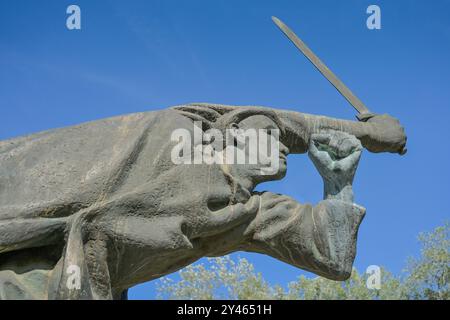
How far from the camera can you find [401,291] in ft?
55.8

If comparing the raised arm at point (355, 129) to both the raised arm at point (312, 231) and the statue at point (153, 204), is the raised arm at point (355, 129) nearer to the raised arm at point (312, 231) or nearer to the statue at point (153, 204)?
the statue at point (153, 204)

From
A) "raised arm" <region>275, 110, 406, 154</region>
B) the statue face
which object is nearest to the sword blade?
"raised arm" <region>275, 110, 406, 154</region>

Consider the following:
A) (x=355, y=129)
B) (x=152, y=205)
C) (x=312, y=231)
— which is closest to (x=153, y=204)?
(x=152, y=205)

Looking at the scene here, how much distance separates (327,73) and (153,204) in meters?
1.84

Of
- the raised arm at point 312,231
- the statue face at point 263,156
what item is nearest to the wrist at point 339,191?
the raised arm at point 312,231

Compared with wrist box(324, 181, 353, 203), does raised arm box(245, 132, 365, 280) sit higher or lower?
lower

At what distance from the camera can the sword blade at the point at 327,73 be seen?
5.68 metres

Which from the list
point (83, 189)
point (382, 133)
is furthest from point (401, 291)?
point (83, 189)

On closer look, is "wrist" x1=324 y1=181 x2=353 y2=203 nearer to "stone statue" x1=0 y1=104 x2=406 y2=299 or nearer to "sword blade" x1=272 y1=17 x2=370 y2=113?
"stone statue" x1=0 y1=104 x2=406 y2=299

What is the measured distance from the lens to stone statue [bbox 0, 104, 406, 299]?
4535 millimetres

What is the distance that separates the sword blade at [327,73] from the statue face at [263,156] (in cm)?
70

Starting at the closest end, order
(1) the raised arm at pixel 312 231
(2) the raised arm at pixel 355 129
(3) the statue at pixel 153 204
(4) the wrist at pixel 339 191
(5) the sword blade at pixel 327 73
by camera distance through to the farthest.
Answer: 1. (3) the statue at pixel 153 204
2. (1) the raised arm at pixel 312 231
3. (4) the wrist at pixel 339 191
4. (2) the raised arm at pixel 355 129
5. (5) the sword blade at pixel 327 73

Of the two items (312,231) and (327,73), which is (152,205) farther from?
(327,73)
